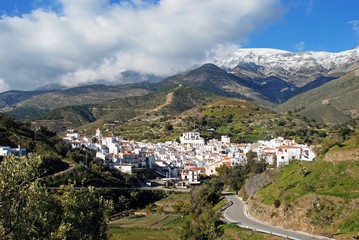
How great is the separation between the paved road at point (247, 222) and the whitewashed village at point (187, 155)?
3055cm

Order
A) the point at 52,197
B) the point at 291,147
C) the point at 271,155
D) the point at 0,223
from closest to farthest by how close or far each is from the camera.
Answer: the point at 0,223
the point at 52,197
the point at 291,147
the point at 271,155

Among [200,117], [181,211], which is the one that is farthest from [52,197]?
[200,117]

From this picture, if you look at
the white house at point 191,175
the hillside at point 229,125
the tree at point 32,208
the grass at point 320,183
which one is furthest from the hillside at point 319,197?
the hillside at point 229,125

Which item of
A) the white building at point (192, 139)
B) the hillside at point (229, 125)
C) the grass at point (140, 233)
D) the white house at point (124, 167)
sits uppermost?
the hillside at point (229, 125)

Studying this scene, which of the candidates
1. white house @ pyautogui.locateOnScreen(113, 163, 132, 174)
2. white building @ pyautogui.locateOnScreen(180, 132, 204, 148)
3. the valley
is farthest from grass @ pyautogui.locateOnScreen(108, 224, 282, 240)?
white building @ pyautogui.locateOnScreen(180, 132, 204, 148)

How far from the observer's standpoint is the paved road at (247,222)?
3148cm

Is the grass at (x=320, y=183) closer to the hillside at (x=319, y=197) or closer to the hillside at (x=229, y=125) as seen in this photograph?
the hillside at (x=319, y=197)

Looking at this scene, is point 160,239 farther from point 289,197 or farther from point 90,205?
point 90,205

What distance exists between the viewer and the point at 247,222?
39.8m

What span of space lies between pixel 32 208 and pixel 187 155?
9739cm

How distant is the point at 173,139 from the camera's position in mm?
138250

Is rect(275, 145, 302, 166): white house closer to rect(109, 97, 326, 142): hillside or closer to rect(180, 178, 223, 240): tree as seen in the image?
rect(180, 178, 223, 240): tree

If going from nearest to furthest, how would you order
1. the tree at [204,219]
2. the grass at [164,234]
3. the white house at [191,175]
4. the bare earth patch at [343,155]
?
the tree at [204,219], the grass at [164,234], the bare earth patch at [343,155], the white house at [191,175]

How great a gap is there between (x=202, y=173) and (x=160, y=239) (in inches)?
2148
